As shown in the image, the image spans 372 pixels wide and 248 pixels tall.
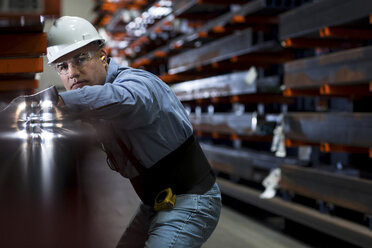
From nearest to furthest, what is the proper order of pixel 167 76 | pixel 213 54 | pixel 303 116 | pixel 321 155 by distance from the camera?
1. pixel 303 116
2. pixel 321 155
3. pixel 213 54
4. pixel 167 76

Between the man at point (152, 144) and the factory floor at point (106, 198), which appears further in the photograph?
the man at point (152, 144)

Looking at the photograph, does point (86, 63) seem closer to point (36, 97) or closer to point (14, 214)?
point (36, 97)

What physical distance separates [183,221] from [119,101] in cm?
61

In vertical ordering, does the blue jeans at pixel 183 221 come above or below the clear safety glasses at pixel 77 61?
below

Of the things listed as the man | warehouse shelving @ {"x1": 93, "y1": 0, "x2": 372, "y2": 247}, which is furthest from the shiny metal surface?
warehouse shelving @ {"x1": 93, "y1": 0, "x2": 372, "y2": 247}

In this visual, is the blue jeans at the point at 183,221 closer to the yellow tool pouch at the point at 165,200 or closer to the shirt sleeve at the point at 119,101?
the yellow tool pouch at the point at 165,200

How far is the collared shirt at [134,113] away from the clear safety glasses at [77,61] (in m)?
0.11

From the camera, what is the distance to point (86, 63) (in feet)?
6.76

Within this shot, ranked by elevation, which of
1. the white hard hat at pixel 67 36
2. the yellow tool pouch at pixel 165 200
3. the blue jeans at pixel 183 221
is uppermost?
the white hard hat at pixel 67 36

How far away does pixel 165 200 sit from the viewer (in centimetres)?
209

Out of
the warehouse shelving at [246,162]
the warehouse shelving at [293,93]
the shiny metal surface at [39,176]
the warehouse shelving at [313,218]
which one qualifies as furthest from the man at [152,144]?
the warehouse shelving at [246,162]

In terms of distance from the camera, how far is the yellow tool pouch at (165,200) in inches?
82.6

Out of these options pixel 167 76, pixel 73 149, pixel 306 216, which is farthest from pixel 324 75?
pixel 167 76

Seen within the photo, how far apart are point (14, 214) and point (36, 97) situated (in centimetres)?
34
